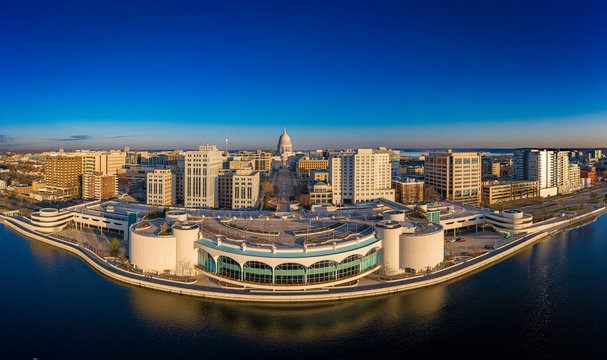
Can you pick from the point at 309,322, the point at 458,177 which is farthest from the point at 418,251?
the point at 458,177

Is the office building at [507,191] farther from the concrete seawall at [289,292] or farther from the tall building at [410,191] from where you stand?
the concrete seawall at [289,292]

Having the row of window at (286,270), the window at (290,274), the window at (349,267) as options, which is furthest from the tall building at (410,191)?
the window at (290,274)

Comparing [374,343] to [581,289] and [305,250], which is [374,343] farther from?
[581,289]

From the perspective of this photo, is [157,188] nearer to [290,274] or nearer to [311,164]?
[290,274]

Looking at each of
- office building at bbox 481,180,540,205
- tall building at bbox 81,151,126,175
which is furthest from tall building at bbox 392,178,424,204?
tall building at bbox 81,151,126,175

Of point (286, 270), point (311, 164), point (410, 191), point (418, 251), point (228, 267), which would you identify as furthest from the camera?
point (311, 164)

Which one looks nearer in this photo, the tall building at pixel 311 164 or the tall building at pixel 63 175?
the tall building at pixel 63 175
